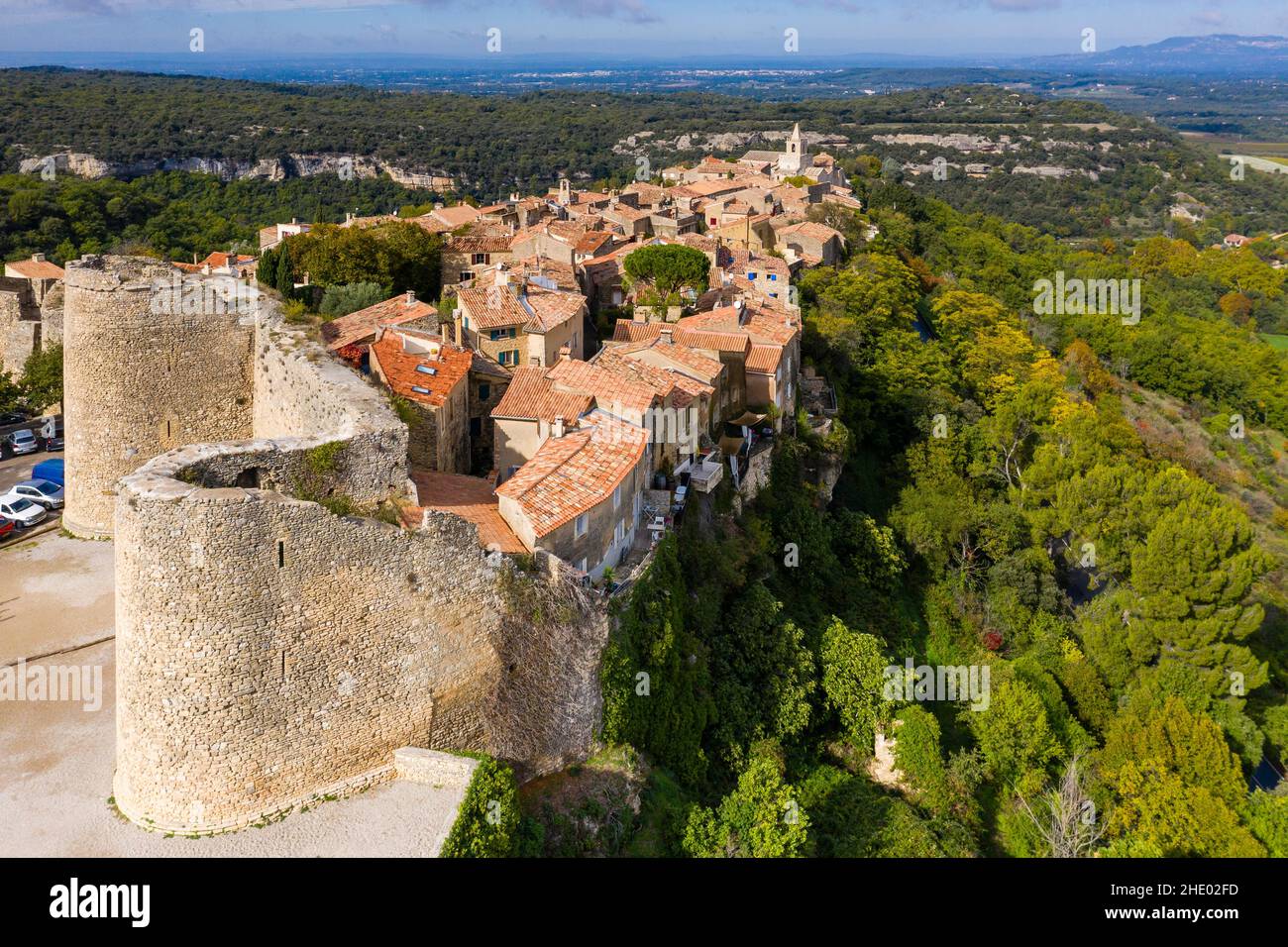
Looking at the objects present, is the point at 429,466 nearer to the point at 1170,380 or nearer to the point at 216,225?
the point at 1170,380

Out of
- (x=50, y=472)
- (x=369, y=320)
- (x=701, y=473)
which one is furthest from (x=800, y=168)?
(x=50, y=472)

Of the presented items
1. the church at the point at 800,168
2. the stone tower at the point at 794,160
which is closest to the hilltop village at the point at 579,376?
the church at the point at 800,168

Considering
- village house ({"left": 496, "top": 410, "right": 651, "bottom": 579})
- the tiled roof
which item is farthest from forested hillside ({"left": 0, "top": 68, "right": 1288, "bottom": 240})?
village house ({"left": 496, "top": 410, "right": 651, "bottom": 579})

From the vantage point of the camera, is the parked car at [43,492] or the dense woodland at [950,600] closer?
the dense woodland at [950,600]

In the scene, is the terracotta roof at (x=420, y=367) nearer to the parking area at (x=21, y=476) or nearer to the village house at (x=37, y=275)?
the parking area at (x=21, y=476)

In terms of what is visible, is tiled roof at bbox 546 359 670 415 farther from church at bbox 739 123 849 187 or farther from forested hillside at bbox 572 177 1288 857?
church at bbox 739 123 849 187
